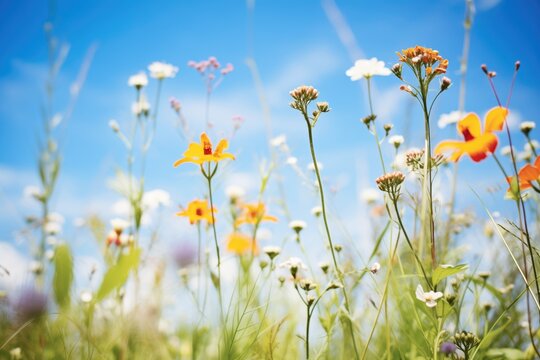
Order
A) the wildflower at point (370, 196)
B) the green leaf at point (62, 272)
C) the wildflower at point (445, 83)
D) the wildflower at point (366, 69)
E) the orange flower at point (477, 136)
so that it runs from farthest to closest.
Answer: the wildflower at point (370, 196), the wildflower at point (366, 69), the wildflower at point (445, 83), the orange flower at point (477, 136), the green leaf at point (62, 272)

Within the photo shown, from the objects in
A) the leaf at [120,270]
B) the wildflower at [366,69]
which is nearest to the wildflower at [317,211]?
the wildflower at [366,69]

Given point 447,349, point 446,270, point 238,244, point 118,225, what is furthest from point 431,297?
point 118,225

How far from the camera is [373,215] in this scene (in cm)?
274

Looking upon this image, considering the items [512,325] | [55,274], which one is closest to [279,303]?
[512,325]

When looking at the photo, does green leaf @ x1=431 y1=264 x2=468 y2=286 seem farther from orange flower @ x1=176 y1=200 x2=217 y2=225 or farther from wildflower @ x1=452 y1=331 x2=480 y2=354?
orange flower @ x1=176 y1=200 x2=217 y2=225

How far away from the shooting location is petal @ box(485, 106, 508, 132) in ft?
3.06

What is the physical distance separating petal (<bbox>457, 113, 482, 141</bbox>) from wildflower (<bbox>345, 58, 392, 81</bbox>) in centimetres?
50

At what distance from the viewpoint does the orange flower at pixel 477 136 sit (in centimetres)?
93

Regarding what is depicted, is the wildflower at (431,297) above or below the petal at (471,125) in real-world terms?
below

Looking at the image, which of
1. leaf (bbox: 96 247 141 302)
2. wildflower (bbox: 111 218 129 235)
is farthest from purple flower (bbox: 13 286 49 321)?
leaf (bbox: 96 247 141 302)

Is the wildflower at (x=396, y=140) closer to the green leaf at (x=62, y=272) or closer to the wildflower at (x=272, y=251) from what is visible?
the wildflower at (x=272, y=251)

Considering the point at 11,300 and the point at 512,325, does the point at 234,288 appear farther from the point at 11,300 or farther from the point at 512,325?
the point at 512,325

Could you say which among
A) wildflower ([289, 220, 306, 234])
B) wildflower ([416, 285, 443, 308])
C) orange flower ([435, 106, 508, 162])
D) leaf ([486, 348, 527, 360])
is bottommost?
leaf ([486, 348, 527, 360])

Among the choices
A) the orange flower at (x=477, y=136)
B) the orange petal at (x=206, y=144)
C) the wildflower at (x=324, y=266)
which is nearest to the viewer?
the orange flower at (x=477, y=136)
